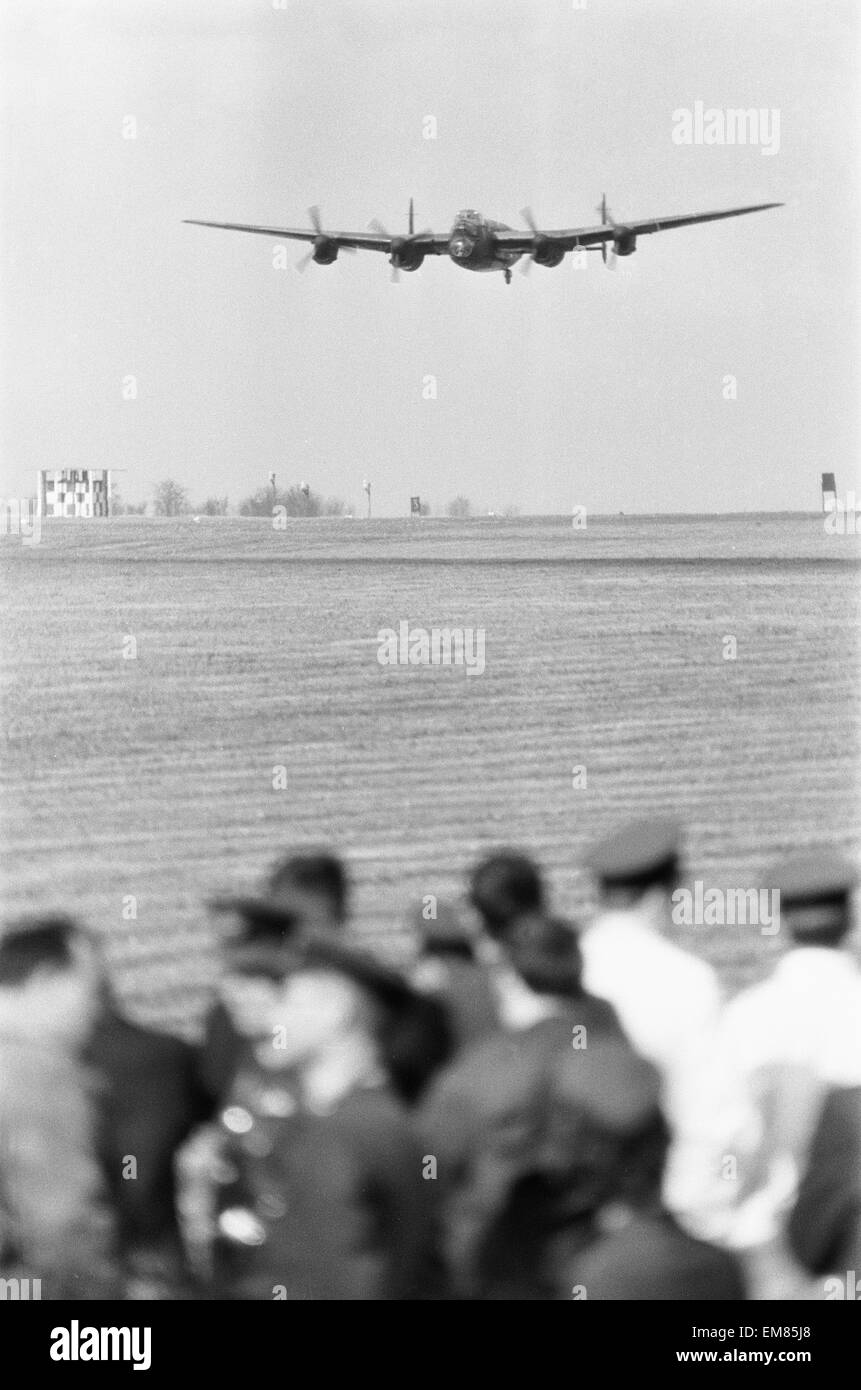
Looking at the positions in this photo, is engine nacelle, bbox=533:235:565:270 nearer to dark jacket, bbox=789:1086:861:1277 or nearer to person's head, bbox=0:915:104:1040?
person's head, bbox=0:915:104:1040

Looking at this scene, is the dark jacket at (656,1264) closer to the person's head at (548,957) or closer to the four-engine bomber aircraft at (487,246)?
the person's head at (548,957)

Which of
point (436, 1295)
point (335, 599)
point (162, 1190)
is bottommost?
point (436, 1295)

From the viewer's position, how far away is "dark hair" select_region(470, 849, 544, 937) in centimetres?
243

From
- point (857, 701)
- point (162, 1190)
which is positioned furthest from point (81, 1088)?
point (857, 701)

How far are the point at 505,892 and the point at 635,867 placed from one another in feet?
0.78

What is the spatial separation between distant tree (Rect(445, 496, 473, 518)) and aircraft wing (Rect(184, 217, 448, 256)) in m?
0.50

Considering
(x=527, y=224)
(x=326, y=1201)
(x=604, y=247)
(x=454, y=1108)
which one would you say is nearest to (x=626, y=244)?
(x=604, y=247)

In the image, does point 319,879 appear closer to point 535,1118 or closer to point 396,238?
point 535,1118

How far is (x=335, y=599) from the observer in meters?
4.53

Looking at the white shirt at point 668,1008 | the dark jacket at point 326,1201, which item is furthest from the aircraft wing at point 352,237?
the dark jacket at point 326,1201

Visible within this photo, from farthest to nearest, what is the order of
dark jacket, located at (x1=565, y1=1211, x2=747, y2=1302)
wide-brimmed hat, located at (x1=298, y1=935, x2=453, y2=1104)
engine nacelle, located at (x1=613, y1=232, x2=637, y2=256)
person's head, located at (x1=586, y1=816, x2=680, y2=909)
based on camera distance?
engine nacelle, located at (x1=613, y1=232, x2=637, y2=256) → person's head, located at (x1=586, y1=816, x2=680, y2=909) → wide-brimmed hat, located at (x1=298, y1=935, x2=453, y2=1104) → dark jacket, located at (x1=565, y1=1211, x2=747, y2=1302)

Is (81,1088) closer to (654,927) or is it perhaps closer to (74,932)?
(74,932)

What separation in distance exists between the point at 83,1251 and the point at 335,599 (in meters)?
2.29

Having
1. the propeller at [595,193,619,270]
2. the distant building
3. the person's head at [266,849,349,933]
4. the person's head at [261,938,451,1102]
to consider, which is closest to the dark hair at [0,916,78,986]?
the person's head at [266,849,349,933]
